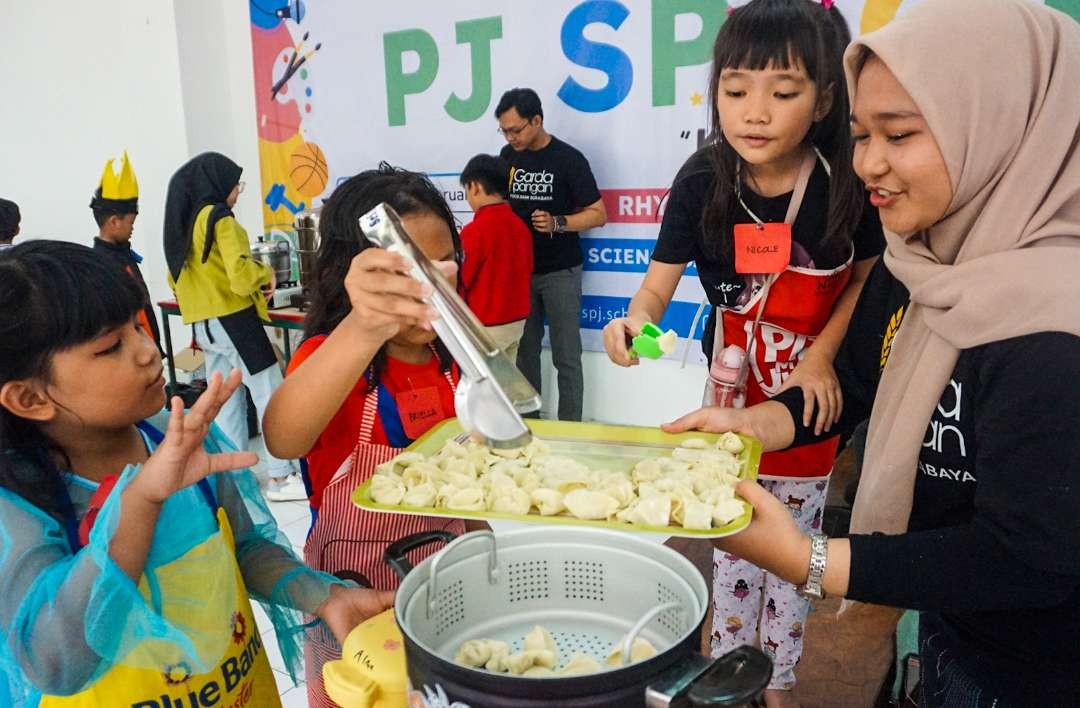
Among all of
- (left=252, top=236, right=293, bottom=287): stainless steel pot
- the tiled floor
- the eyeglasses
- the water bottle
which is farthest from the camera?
(left=252, top=236, right=293, bottom=287): stainless steel pot

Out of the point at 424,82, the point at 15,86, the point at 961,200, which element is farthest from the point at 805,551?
the point at 15,86

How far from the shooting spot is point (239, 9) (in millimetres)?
4668

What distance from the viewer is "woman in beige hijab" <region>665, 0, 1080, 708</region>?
0.83 m

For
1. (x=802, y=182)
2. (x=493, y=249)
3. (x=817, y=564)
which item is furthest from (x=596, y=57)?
(x=817, y=564)

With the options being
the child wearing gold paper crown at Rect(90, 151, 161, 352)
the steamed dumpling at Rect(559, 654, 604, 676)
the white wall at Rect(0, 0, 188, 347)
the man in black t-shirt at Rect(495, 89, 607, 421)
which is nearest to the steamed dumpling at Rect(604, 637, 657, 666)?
the steamed dumpling at Rect(559, 654, 604, 676)

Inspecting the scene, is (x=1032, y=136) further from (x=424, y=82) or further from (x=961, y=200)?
(x=424, y=82)

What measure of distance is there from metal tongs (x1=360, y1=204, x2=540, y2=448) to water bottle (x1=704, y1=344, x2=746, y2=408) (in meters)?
1.00

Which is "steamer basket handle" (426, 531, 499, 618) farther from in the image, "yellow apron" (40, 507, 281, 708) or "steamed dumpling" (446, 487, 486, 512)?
"yellow apron" (40, 507, 281, 708)

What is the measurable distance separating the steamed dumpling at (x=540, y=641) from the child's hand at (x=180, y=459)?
36 centimetres

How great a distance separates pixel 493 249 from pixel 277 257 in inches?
53.7

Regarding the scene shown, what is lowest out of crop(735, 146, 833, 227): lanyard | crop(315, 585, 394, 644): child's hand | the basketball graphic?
crop(315, 585, 394, 644): child's hand

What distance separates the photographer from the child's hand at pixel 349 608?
986mm

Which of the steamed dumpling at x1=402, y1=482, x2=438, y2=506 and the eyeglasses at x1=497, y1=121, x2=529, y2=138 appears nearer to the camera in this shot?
the steamed dumpling at x1=402, y1=482, x2=438, y2=506

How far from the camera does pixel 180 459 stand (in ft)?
2.59
